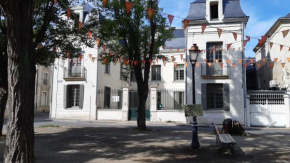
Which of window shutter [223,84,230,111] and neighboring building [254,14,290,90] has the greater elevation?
neighboring building [254,14,290,90]

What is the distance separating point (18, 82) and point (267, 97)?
16617mm

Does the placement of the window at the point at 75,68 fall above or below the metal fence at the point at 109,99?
above

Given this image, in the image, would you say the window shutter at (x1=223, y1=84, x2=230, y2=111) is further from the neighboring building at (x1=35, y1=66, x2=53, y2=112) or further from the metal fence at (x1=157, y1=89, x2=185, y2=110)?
the neighboring building at (x1=35, y1=66, x2=53, y2=112)

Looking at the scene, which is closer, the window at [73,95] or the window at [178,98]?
the window at [178,98]

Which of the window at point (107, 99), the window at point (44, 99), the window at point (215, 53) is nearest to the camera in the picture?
the window at point (215, 53)

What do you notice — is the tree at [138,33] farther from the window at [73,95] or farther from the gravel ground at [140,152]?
the window at [73,95]

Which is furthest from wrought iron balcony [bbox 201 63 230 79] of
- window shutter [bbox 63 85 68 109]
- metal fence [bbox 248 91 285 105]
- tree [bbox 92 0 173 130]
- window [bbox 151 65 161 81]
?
window shutter [bbox 63 85 68 109]

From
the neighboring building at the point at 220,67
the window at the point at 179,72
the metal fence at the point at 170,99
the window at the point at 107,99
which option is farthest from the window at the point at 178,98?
the window at the point at 107,99

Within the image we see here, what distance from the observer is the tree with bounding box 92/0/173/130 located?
1238 centimetres

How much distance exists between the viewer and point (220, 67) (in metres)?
18.4

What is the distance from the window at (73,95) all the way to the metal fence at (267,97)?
1368 cm

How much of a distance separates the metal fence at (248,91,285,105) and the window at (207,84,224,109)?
1.92 metres

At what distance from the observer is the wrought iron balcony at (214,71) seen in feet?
59.6

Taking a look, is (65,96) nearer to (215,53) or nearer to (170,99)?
(170,99)
